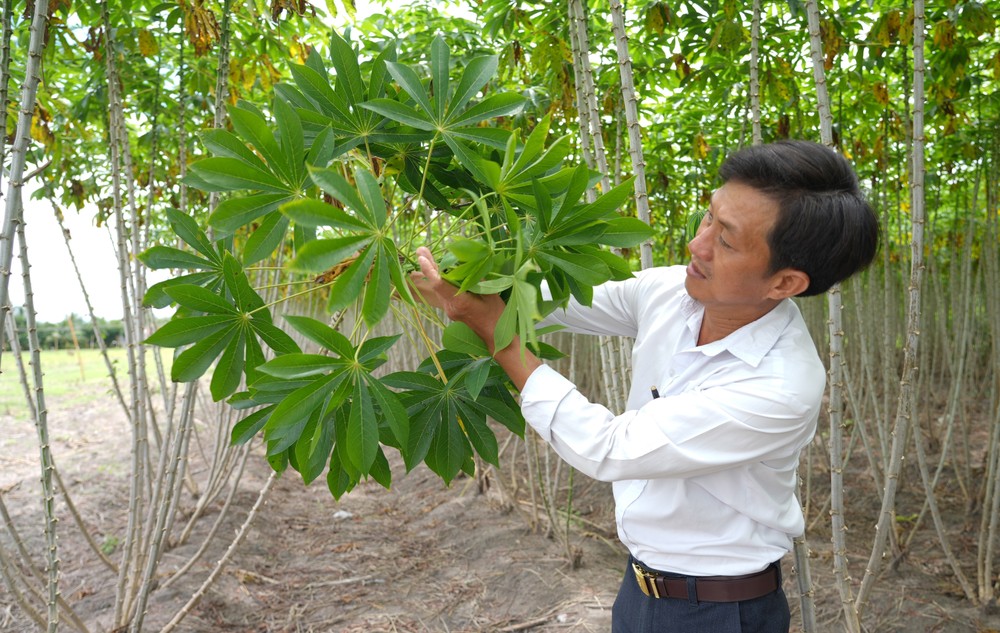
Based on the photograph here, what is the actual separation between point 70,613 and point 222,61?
6.11 feet

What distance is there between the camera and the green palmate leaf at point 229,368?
125 centimetres

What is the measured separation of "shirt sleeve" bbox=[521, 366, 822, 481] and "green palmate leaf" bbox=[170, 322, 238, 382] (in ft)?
1.73

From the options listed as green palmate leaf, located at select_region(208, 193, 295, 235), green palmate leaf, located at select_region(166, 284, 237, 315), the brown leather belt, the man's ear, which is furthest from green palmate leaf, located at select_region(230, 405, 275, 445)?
the man's ear

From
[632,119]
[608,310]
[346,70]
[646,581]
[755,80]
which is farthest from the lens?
[755,80]

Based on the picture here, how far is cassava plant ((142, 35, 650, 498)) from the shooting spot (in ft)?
3.35

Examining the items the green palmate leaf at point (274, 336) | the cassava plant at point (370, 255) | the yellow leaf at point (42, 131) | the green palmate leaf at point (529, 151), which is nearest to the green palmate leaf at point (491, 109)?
the cassava plant at point (370, 255)

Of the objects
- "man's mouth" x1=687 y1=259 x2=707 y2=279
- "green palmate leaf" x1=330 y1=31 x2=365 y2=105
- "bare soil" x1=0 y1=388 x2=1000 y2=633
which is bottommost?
"bare soil" x1=0 y1=388 x2=1000 y2=633

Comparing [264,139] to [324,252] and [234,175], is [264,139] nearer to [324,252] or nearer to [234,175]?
[234,175]

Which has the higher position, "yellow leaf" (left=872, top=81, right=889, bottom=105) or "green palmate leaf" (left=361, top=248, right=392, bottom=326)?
"yellow leaf" (left=872, top=81, right=889, bottom=105)

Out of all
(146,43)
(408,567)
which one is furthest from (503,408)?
(408,567)

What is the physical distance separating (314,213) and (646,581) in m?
0.97

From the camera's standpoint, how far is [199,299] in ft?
3.84

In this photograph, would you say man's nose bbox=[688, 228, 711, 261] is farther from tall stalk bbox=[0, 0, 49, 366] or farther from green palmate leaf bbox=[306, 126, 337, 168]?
tall stalk bbox=[0, 0, 49, 366]

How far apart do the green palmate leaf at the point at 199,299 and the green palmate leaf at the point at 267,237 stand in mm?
91
